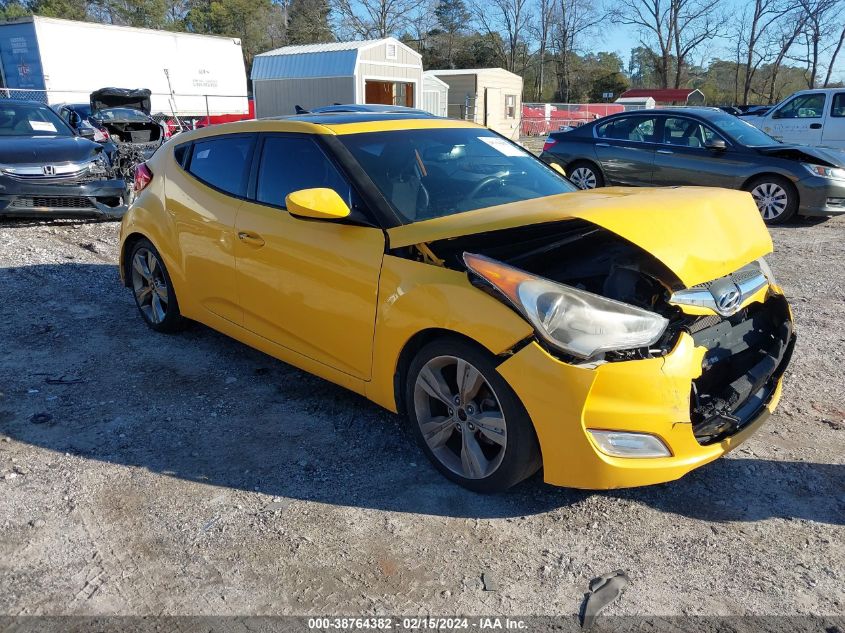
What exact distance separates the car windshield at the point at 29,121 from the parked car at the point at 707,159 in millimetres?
7824

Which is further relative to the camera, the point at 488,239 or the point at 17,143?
the point at 17,143

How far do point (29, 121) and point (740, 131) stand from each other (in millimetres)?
10407

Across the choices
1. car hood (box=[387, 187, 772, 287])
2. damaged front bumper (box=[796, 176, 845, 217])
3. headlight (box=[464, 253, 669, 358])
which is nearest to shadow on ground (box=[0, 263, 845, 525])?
headlight (box=[464, 253, 669, 358])

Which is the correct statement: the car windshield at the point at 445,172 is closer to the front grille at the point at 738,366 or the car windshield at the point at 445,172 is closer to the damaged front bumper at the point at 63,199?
the front grille at the point at 738,366

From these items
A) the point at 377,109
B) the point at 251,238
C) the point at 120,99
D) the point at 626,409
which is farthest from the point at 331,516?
the point at 120,99

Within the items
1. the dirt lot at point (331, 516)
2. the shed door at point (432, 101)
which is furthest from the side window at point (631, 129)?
the shed door at point (432, 101)

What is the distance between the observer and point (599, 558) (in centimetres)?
270

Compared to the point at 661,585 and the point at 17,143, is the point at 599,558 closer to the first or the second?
the point at 661,585

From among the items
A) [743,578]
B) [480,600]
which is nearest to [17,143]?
[480,600]

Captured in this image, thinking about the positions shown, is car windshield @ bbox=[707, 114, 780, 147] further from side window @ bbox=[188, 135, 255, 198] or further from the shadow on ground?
side window @ bbox=[188, 135, 255, 198]

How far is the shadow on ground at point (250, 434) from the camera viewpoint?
3070mm

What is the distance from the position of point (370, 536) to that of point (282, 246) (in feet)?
5.44

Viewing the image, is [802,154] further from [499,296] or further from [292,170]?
[499,296]

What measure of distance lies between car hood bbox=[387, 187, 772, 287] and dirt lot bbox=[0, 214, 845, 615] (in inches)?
42.7
